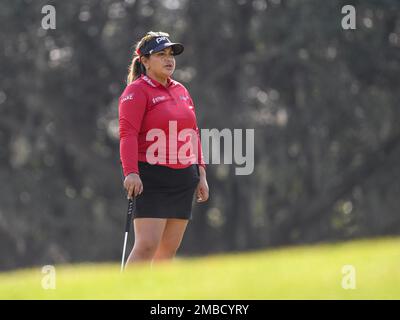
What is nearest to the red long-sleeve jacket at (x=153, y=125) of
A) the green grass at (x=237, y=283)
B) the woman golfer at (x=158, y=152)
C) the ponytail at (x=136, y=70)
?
the woman golfer at (x=158, y=152)

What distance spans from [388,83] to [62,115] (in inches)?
304

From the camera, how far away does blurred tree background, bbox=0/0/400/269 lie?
23891 millimetres

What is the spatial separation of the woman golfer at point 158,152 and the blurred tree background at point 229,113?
15809mm

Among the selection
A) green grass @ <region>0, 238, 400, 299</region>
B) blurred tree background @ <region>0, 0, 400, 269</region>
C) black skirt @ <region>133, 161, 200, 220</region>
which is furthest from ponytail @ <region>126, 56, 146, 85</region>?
blurred tree background @ <region>0, 0, 400, 269</region>

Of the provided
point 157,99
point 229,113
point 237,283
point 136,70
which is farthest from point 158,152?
point 229,113

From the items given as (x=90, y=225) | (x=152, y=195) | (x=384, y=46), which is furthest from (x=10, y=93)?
(x=152, y=195)

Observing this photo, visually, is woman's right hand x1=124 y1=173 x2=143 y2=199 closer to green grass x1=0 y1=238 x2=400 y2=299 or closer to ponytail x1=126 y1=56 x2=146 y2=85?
green grass x1=0 y1=238 x2=400 y2=299

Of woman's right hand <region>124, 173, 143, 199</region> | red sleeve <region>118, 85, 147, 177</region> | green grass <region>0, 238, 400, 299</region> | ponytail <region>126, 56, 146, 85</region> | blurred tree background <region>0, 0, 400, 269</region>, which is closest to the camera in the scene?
green grass <region>0, 238, 400, 299</region>

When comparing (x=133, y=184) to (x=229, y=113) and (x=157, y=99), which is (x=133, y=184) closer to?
(x=157, y=99)

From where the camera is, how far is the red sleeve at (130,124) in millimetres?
6848

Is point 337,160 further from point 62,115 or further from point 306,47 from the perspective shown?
point 62,115

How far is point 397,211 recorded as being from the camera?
25375 mm

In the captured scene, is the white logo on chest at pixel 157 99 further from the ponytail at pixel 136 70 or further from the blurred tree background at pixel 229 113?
the blurred tree background at pixel 229 113

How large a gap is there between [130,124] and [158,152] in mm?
273
